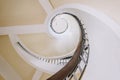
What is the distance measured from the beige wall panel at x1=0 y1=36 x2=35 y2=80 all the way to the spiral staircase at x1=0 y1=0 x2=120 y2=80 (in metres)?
0.15

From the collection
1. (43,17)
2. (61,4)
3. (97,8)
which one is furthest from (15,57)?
(97,8)

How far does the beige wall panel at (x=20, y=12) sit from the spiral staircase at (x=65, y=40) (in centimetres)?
14

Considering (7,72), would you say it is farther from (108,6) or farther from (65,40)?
(108,6)

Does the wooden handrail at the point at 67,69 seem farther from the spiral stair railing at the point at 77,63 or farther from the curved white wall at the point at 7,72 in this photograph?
the curved white wall at the point at 7,72

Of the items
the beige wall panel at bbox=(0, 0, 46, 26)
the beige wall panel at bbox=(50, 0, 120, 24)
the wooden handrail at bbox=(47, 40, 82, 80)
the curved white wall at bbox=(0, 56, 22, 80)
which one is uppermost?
the beige wall panel at bbox=(0, 0, 46, 26)

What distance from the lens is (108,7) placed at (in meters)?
3.67

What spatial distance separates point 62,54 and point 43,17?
4.94 feet

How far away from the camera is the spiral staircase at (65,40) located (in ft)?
8.86

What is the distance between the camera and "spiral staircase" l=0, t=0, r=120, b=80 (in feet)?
8.86

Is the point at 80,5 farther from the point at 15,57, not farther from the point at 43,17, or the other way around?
the point at 15,57

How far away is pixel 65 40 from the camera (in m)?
6.82

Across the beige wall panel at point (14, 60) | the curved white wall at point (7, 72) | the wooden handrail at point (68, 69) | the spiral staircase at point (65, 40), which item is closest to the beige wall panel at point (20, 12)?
the spiral staircase at point (65, 40)

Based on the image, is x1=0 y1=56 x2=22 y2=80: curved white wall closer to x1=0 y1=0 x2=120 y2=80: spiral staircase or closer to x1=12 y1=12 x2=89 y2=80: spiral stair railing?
x1=0 y1=0 x2=120 y2=80: spiral staircase

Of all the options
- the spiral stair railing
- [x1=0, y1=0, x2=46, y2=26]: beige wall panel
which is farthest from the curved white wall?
[x1=0, y1=0, x2=46, y2=26]: beige wall panel
